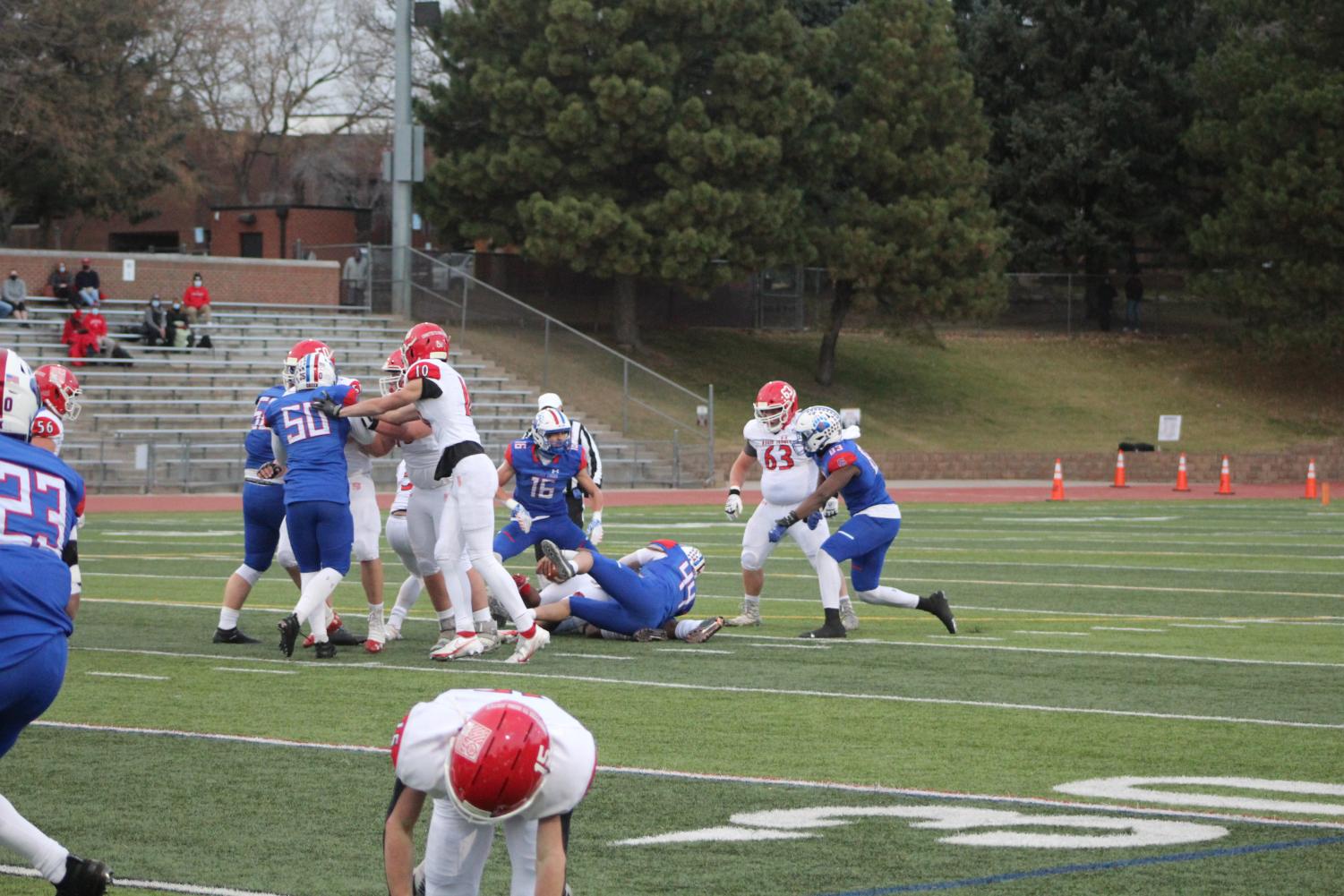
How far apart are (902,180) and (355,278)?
43.3 feet

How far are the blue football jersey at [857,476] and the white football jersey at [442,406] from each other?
113 inches

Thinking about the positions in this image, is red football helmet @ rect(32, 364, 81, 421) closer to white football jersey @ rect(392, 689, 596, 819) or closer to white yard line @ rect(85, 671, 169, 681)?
white yard line @ rect(85, 671, 169, 681)

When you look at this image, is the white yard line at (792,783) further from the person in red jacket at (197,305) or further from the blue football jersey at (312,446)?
the person in red jacket at (197,305)

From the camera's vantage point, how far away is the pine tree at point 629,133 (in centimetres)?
4084

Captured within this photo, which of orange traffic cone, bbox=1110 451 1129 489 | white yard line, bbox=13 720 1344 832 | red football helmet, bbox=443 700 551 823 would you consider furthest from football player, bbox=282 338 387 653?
orange traffic cone, bbox=1110 451 1129 489

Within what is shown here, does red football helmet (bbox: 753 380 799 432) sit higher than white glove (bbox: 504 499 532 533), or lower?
higher

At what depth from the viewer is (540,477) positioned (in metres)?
12.5

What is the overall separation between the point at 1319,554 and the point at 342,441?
525 inches

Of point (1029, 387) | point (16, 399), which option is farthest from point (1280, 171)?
point (16, 399)

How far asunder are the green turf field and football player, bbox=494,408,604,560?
843mm

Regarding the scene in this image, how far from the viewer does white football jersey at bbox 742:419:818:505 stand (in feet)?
44.4

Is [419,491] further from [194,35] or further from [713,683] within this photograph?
[194,35]

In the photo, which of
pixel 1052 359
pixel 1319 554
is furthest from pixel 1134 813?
pixel 1052 359

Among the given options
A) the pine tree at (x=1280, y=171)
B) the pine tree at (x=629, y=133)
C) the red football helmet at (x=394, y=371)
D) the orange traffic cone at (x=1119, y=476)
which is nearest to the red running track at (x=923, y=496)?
the orange traffic cone at (x=1119, y=476)
